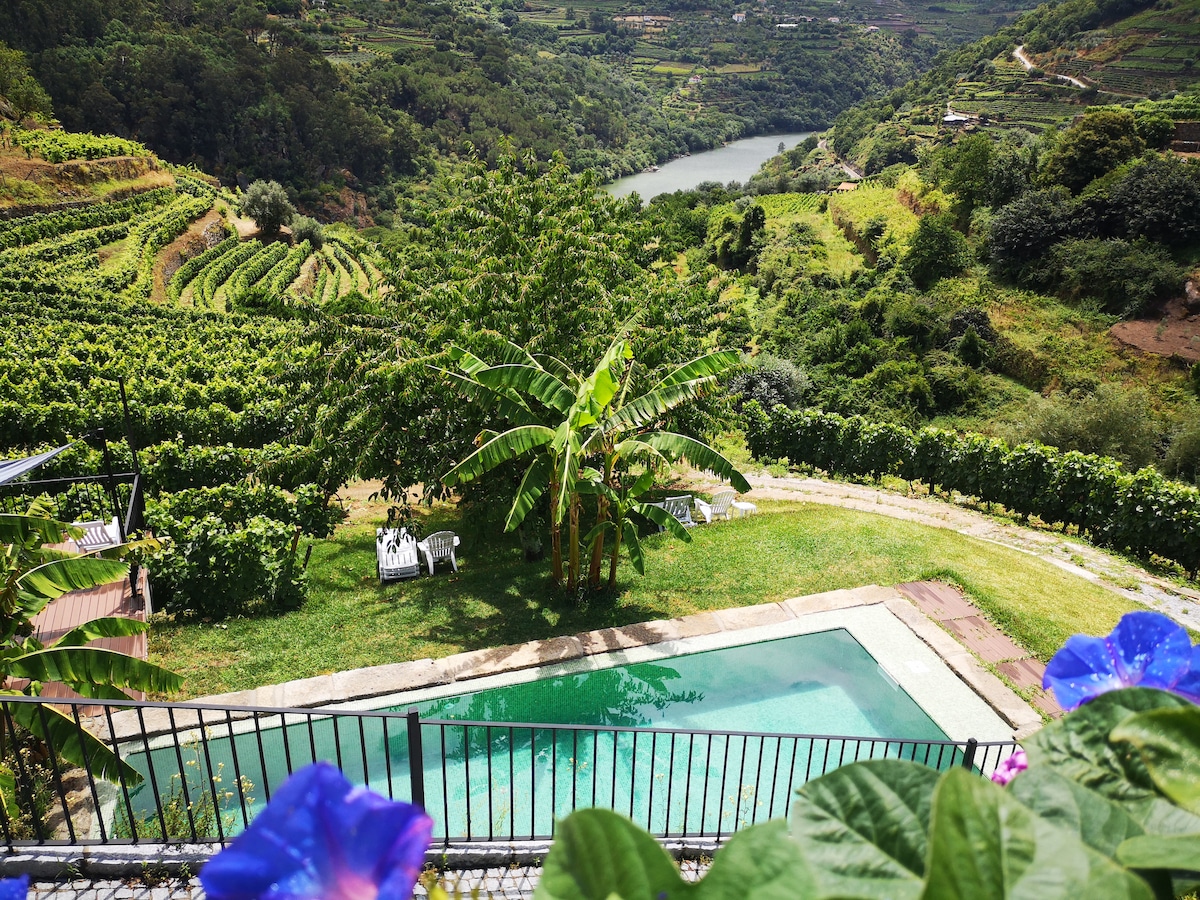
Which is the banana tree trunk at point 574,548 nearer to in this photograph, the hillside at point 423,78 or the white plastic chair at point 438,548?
the white plastic chair at point 438,548

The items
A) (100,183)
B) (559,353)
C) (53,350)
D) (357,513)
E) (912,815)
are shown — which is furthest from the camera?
(100,183)

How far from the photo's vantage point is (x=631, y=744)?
7602 millimetres

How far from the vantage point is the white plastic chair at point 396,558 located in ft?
36.6

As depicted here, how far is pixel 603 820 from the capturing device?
0.73 meters

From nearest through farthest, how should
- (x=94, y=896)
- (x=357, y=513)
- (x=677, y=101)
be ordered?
(x=94, y=896)
(x=357, y=513)
(x=677, y=101)

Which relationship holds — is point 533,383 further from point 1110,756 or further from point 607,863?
point 607,863

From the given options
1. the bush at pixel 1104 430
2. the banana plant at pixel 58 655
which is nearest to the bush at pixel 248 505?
the banana plant at pixel 58 655

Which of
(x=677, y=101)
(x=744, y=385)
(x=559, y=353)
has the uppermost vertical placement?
(x=677, y=101)

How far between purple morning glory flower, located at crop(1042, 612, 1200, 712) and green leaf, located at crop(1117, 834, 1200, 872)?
0.49 metres

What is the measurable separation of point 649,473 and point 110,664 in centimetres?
572

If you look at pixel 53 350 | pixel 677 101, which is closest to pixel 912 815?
pixel 53 350

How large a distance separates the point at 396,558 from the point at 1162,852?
1119 centimetres

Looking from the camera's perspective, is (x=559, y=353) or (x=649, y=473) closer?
(x=649, y=473)

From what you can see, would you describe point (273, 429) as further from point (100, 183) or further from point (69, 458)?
point (100, 183)
